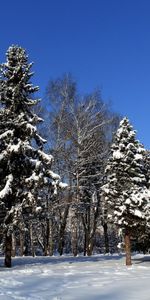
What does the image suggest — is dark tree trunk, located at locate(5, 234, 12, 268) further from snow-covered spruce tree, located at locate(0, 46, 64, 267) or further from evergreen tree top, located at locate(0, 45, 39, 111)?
evergreen tree top, located at locate(0, 45, 39, 111)

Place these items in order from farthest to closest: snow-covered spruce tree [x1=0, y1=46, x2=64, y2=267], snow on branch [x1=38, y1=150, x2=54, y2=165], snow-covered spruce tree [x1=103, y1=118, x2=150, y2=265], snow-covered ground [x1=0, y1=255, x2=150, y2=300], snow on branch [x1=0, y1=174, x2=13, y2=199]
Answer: snow-covered spruce tree [x1=103, y1=118, x2=150, y2=265]
snow on branch [x1=38, y1=150, x2=54, y2=165]
snow-covered spruce tree [x1=0, y1=46, x2=64, y2=267]
snow on branch [x1=0, y1=174, x2=13, y2=199]
snow-covered ground [x1=0, y1=255, x2=150, y2=300]

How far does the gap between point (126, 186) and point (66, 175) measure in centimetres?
1008

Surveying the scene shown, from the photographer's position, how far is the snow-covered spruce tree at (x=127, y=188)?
25.5 m

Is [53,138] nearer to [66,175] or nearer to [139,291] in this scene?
[66,175]

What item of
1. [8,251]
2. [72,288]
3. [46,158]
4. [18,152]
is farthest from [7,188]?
[72,288]

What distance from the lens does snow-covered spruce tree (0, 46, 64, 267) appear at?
23.3 metres

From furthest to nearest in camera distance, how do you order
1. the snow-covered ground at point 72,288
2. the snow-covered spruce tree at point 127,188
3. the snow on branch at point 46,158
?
the snow-covered spruce tree at point 127,188
the snow on branch at point 46,158
the snow-covered ground at point 72,288

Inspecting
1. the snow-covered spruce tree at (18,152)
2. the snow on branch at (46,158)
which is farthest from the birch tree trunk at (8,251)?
the snow on branch at (46,158)

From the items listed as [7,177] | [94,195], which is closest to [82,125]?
[94,195]

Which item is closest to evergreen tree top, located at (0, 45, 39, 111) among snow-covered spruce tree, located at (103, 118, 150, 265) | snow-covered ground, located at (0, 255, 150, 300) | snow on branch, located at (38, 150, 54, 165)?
snow on branch, located at (38, 150, 54, 165)

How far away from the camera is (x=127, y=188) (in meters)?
26.2

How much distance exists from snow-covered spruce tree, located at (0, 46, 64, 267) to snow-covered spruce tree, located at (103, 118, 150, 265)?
13.9 feet

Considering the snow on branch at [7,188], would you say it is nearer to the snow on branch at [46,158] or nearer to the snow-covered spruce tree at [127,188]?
the snow on branch at [46,158]

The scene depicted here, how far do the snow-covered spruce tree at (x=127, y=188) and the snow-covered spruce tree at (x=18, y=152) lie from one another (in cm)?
424
